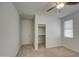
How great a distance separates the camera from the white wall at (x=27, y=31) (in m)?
6.01

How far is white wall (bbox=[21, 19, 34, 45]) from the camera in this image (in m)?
6.01

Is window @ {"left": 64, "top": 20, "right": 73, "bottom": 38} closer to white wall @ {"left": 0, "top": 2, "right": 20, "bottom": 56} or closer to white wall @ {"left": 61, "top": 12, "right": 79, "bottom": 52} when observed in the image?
white wall @ {"left": 61, "top": 12, "right": 79, "bottom": 52}

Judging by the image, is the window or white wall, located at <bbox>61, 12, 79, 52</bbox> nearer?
white wall, located at <bbox>61, 12, 79, 52</bbox>

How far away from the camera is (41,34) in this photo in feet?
18.8

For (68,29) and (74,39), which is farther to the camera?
(68,29)

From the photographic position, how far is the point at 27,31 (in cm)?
610

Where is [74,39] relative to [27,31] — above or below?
below

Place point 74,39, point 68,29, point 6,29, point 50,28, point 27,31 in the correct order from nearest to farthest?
point 6,29, point 74,39, point 68,29, point 50,28, point 27,31

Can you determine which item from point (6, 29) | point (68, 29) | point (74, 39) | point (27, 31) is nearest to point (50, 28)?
point (68, 29)

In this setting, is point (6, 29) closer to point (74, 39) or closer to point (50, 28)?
point (74, 39)

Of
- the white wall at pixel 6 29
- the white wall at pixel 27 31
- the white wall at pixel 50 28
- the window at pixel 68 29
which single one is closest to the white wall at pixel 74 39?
the window at pixel 68 29

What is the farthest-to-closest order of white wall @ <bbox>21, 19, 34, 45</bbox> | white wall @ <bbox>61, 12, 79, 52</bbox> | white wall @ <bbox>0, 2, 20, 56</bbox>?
white wall @ <bbox>21, 19, 34, 45</bbox> < white wall @ <bbox>61, 12, 79, 52</bbox> < white wall @ <bbox>0, 2, 20, 56</bbox>

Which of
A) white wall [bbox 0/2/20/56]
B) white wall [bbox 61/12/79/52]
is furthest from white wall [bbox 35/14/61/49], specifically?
white wall [bbox 0/2/20/56]

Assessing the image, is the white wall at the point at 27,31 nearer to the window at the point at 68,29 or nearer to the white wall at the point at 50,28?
the white wall at the point at 50,28
